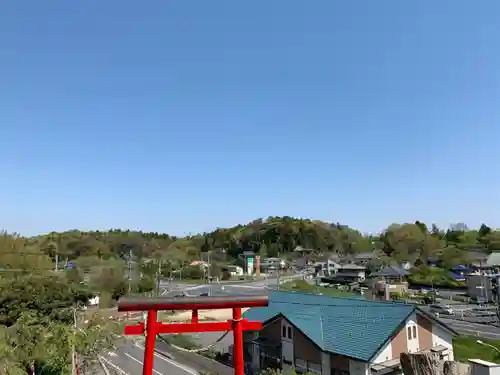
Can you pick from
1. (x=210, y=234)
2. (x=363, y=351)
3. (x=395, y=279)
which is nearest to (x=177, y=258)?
(x=210, y=234)

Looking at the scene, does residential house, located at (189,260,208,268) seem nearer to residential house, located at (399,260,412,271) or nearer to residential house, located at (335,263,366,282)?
residential house, located at (335,263,366,282)

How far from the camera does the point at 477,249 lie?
2766 inches

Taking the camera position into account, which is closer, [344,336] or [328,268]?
[344,336]

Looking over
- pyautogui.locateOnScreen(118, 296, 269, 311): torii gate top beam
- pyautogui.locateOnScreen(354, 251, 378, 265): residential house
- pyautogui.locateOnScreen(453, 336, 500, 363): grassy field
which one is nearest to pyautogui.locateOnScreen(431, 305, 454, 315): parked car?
pyautogui.locateOnScreen(453, 336, 500, 363): grassy field

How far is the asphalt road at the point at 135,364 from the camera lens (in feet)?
66.0

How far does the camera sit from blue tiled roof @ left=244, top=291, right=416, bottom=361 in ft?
50.7

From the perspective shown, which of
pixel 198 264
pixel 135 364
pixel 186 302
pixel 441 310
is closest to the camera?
pixel 186 302

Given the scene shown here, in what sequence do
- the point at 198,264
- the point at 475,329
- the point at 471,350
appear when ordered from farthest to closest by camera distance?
the point at 198,264
the point at 475,329
the point at 471,350

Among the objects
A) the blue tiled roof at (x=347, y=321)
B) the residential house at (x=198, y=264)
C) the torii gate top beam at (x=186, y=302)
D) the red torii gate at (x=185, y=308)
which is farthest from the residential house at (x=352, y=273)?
the torii gate top beam at (x=186, y=302)

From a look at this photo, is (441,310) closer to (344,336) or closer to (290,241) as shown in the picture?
(344,336)

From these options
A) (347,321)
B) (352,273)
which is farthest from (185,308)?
(352,273)

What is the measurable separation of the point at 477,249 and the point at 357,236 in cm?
3155

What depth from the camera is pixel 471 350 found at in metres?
24.0

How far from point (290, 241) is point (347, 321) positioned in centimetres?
7789
